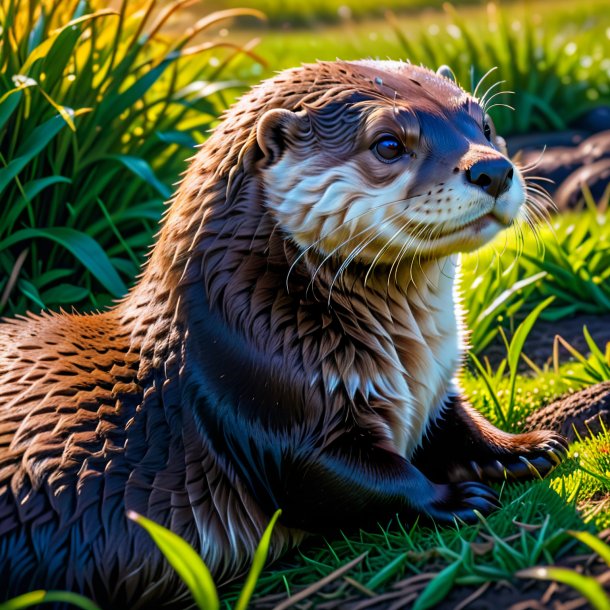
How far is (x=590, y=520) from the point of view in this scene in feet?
7.10

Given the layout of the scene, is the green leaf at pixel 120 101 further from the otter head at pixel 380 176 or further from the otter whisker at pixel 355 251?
the otter whisker at pixel 355 251

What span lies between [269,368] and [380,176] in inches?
20.3

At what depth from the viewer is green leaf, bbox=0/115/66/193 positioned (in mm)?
3148

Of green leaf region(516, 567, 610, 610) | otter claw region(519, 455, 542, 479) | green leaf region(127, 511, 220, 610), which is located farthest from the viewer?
otter claw region(519, 455, 542, 479)

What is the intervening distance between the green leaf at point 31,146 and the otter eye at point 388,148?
128cm

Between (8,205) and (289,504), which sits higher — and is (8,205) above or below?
above

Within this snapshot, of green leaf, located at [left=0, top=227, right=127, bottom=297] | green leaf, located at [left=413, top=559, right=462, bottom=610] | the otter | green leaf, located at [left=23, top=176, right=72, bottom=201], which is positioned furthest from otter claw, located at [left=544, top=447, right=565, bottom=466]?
green leaf, located at [left=23, top=176, right=72, bottom=201]

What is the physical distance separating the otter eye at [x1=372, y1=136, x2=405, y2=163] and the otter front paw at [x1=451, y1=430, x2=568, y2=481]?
848mm

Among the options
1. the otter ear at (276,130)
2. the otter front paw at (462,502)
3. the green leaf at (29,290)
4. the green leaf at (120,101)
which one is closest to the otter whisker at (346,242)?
the otter ear at (276,130)

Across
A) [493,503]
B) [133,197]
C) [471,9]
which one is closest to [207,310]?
[493,503]

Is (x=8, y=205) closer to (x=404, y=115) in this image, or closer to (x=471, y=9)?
(x=404, y=115)

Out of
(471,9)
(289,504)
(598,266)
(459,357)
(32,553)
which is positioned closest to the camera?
(32,553)

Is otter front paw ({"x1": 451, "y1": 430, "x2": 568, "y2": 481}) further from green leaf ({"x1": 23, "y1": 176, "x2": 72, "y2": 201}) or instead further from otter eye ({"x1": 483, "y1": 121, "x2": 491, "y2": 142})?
green leaf ({"x1": 23, "y1": 176, "x2": 72, "y2": 201})

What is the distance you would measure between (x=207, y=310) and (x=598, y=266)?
2054mm
